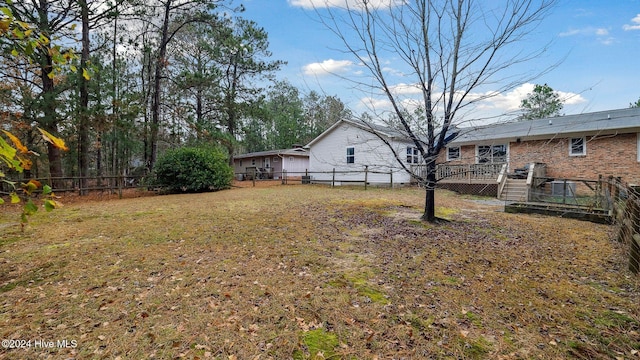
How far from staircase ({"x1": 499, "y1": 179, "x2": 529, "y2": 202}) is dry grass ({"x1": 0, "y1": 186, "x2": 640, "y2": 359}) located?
249 inches

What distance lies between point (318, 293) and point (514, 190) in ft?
41.3

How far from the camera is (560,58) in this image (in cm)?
532

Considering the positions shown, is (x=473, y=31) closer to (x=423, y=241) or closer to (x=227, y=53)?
(x=423, y=241)

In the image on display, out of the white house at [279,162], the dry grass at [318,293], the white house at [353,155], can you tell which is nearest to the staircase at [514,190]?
the white house at [353,155]

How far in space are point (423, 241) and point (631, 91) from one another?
464 cm

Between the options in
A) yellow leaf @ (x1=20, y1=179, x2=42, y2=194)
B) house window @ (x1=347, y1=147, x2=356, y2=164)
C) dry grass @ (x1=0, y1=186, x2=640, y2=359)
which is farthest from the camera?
house window @ (x1=347, y1=147, x2=356, y2=164)

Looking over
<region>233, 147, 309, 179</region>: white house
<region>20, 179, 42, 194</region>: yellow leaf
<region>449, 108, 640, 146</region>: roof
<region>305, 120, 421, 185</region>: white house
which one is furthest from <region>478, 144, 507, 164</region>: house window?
<region>233, 147, 309, 179</region>: white house

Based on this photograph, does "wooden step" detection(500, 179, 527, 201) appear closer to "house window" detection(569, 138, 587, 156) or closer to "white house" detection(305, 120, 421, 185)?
"house window" detection(569, 138, 587, 156)

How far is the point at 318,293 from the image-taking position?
3.53 meters

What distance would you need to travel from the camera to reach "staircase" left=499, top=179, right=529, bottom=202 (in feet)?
40.4

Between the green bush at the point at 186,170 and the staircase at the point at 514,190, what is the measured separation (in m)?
13.6

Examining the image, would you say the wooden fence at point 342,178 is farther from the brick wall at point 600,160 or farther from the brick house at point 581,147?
the brick wall at point 600,160

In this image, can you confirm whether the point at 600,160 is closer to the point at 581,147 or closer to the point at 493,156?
the point at 581,147

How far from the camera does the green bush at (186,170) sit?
1394 centimetres
